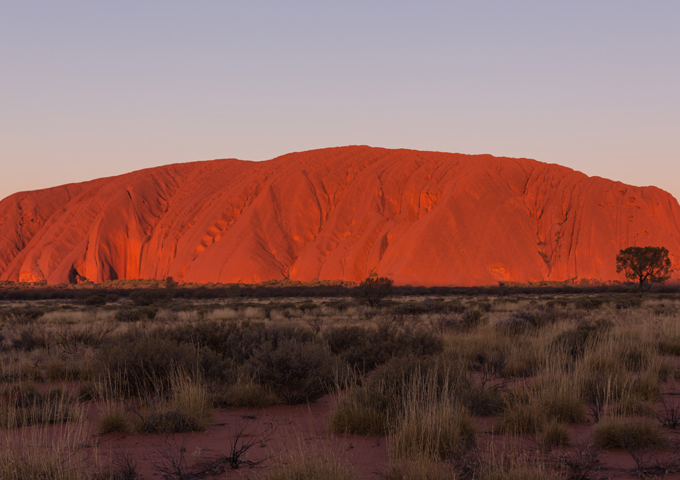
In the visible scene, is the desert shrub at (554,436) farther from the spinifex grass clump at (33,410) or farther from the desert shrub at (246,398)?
the spinifex grass clump at (33,410)

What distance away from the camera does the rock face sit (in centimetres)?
6975

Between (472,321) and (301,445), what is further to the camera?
(472,321)

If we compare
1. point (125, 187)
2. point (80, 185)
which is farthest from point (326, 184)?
point (80, 185)

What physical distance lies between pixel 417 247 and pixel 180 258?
35.4 meters

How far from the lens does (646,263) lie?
4597cm

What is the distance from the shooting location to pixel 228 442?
5.36m

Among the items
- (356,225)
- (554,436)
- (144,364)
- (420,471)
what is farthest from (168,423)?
(356,225)

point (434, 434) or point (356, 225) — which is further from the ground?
point (356, 225)

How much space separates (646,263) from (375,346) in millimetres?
45221

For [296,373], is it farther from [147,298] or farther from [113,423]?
[147,298]

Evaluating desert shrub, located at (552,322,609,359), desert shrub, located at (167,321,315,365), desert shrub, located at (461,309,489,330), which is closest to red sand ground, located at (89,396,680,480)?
desert shrub, located at (167,321,315,365)

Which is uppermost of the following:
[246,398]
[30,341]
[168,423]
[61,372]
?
[168,423]

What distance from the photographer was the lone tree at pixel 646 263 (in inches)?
1812

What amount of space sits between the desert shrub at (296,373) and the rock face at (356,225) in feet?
189
